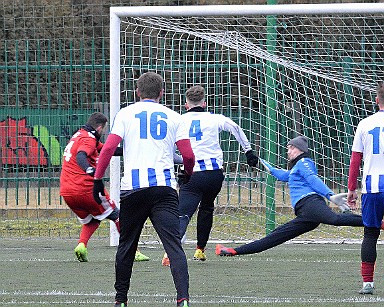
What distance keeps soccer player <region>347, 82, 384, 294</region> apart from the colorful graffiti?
8.33 metres

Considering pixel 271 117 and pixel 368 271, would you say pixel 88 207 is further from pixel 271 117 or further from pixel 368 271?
pixel 368 271

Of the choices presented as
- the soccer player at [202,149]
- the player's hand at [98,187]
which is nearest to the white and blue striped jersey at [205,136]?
the soccer player at [202,149]

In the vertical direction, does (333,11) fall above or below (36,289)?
above

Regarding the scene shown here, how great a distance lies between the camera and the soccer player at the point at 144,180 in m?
7.86

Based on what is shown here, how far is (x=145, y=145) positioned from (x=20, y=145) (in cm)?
967

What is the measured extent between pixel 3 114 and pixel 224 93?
4.04 metres

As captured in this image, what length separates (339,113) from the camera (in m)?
15.3

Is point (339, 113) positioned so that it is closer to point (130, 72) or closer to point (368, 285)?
point (130, 72)

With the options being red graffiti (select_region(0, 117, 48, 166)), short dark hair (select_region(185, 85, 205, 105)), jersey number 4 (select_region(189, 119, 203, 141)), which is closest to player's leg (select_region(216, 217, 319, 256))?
jersey number 4 (select_region(189, 119, 203, 141))

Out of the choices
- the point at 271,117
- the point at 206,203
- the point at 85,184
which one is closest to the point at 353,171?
the point at 206,203

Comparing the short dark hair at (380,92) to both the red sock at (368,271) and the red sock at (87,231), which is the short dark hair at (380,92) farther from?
the red sock at (87,231)

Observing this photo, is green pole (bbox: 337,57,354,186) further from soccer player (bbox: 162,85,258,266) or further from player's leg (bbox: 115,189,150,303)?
player's leg (bbox: 115,189,150,303)

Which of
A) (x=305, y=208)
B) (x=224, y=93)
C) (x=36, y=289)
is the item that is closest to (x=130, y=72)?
(x=224, y=93)

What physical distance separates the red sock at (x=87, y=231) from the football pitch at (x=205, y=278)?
284 mm
